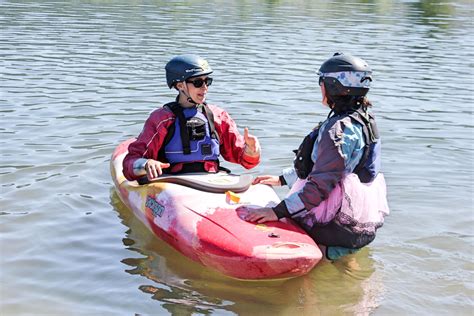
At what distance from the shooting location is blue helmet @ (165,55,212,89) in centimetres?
591

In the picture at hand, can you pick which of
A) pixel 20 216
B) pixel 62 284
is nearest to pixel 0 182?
pixel 20 216

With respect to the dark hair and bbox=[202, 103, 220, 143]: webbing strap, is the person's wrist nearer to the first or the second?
bbox=[202, 103, 220, 143]: webbing strap

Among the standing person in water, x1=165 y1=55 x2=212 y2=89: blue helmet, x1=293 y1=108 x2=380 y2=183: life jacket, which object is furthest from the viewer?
x1=165 y1=55 x2=212 y2=89: blue helmet

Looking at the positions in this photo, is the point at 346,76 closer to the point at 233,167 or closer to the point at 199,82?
the point at 199,82

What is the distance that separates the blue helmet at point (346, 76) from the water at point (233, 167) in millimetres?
1375

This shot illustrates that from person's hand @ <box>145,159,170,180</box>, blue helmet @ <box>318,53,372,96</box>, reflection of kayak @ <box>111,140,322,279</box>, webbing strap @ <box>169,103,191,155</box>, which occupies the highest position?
blue helmet @ <box>318,53,372,96</box>

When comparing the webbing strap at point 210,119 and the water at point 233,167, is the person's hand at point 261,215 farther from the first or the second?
the webbing strap at point 210,119

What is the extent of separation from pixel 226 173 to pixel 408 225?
177 cm

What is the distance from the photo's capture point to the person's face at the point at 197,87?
236 inches

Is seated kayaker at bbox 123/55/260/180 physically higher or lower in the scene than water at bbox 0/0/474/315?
higher

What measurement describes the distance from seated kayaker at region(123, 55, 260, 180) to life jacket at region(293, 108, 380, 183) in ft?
2.61

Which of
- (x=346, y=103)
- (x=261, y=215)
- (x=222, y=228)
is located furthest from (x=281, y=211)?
(x=346, y=103)

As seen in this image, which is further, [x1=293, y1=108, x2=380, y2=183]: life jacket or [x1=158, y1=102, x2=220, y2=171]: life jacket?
[x1=158, y1=102, x2=220, y2=171]: life jacket

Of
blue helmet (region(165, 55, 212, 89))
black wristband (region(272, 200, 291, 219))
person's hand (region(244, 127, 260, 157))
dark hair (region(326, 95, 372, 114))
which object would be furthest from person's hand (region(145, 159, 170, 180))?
dark hair (region(326, 95, 372, 114))
